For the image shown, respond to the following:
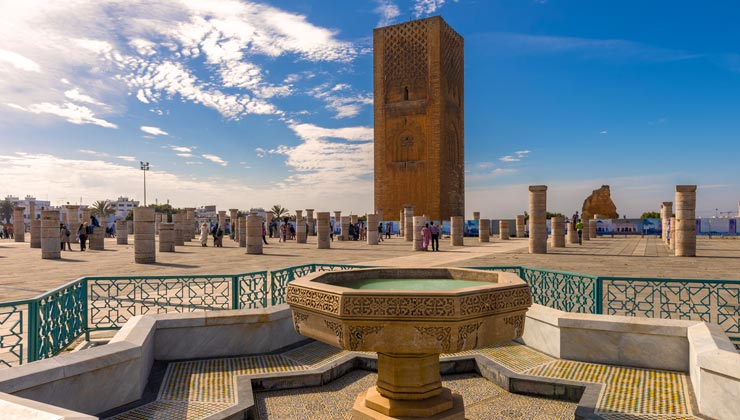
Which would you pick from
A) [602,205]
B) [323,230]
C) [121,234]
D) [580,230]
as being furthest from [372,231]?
[602,205]

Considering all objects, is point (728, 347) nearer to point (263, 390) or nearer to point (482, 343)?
point (482, 343)

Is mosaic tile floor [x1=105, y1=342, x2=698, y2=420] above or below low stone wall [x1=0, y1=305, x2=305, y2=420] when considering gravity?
below

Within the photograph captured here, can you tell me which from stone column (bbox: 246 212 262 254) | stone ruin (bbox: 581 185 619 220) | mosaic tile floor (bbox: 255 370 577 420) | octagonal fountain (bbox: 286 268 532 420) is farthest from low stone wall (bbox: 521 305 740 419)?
stone ruin (bbox: 581 185 619 220)

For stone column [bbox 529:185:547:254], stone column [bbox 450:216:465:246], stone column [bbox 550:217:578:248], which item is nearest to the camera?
stone column [bbox 529:185:547:254]

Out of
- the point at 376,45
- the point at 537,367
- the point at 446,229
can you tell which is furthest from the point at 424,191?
the point at 537,367

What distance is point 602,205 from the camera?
4528 centimetres

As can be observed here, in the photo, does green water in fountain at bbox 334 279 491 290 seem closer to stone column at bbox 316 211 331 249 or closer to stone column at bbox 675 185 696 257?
stone column at bbox 675 185 696 257

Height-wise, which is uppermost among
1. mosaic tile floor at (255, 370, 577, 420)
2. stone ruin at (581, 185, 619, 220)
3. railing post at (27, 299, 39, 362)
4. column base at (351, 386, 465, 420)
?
stone ruin at (581, 185, 619, 220)

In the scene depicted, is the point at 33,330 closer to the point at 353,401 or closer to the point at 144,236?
the point at 353,401

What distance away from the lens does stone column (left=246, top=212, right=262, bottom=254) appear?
53.1ft

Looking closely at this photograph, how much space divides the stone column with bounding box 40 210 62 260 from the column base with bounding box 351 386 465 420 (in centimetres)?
1492

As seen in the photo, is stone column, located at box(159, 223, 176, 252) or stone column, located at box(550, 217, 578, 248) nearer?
stone column, located at box(159, 223, 176, 252)

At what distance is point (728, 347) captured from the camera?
3.39 m

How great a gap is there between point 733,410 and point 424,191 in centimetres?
3518
